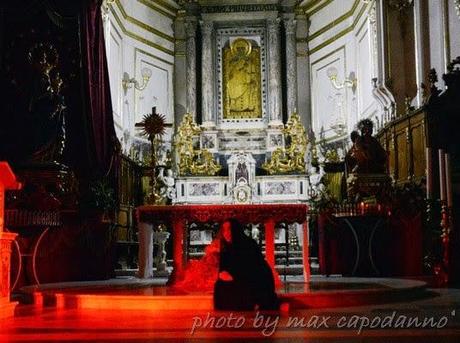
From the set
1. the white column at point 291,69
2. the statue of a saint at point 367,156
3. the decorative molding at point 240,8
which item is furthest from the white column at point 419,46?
the decorative molding at point 240,8

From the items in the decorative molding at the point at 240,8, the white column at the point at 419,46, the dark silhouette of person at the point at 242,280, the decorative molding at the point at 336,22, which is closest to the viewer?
the dark silhouette of person at the point at 242,280

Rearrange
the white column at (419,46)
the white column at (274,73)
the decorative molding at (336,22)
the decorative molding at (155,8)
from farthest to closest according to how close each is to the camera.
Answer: the decorative molding at (155,8) → the white column at (274,73) → the decorative molding at (336,22) → the white column at (419,46)

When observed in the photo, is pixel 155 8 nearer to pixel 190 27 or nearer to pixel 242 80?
pixel 190 27

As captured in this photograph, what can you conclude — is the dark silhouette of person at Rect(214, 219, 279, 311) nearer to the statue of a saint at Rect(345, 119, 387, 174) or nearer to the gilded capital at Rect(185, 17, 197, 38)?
the statue of a saint at Rect(345, 119, 387, 174)

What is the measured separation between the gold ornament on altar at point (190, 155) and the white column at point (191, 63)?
→ 103cm

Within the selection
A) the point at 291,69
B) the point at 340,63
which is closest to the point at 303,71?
the point at 291,69

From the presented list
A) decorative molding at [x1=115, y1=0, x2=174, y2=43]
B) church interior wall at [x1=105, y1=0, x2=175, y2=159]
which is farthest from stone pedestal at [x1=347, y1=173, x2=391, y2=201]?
decorative molding at [x1=115, y1=0, x2=174, y2=43]

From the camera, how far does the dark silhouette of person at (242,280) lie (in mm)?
6008

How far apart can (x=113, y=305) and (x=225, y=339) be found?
7.83 ft

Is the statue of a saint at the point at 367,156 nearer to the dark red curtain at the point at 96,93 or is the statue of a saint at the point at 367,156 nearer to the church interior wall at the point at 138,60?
the dark red curtain at the point at 96,93

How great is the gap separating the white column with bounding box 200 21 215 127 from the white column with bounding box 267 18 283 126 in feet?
5.06

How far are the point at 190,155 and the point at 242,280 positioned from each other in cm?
1168

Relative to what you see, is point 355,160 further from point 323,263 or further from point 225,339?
point 225,339

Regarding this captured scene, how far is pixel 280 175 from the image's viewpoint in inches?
677
